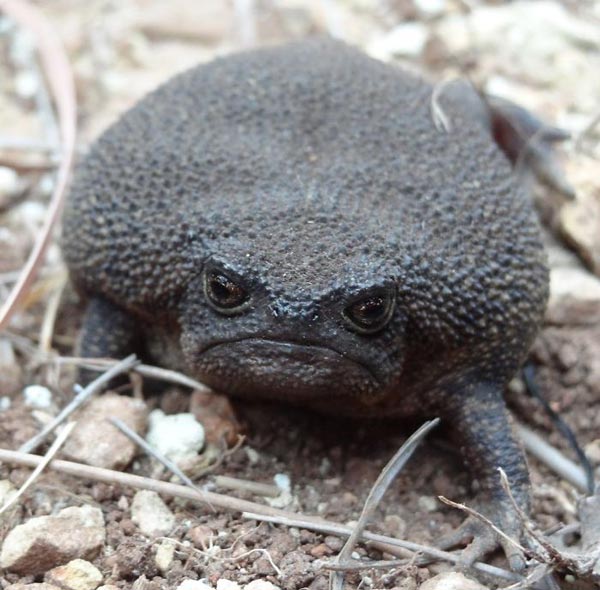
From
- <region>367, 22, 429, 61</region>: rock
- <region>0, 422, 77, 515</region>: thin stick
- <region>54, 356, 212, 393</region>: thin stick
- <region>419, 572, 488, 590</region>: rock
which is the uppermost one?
<region>367, 22, 429, 61</region>: rock

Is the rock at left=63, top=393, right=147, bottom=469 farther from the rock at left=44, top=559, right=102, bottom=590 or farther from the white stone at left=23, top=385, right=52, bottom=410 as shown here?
the rock at left=44, top=559, right=102, bottom=590

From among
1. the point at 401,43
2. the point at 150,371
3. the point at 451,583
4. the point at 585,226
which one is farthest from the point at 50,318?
the point at 401,43

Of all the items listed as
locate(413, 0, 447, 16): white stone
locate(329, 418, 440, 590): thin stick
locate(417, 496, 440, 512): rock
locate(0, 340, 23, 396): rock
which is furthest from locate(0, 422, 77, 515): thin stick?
locate(413, 0, 447, 16): white stone

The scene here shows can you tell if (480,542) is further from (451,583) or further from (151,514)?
(151,514)

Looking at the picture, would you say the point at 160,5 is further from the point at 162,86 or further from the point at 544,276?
the point at 544,276

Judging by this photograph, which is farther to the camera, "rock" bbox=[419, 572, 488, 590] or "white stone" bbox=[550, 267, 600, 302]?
"white stone" bbox=[550, 267, 600, 302]
